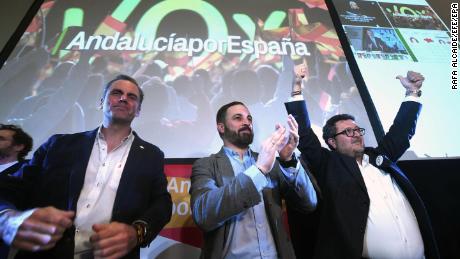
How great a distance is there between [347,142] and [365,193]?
40 cm

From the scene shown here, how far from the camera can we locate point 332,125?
183cm

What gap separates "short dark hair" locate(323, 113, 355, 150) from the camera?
181 centimetres

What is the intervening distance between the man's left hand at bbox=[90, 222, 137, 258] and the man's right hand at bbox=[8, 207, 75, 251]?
0.30 feet

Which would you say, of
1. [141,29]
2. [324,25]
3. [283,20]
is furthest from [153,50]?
[324,25]

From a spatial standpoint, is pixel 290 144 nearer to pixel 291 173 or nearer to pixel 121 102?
pixel 291 173

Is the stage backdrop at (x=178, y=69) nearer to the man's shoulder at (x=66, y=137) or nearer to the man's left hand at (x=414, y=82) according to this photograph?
the man's left hand at (x=414, y=82)

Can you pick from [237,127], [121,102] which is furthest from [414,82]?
[121,102]

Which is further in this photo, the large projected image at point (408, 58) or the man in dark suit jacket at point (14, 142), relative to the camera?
the large projected image at point (408, 58)

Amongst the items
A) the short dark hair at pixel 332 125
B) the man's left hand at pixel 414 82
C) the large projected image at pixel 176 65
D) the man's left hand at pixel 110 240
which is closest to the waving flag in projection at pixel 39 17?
the large projected image at pixel 176 65

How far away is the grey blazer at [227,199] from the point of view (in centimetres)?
110

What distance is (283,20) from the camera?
7.80ft

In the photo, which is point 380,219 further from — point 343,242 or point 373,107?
point 373,107

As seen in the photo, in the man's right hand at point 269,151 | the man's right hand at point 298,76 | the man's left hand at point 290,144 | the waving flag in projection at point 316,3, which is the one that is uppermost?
the waving flag in projection at point 316,3

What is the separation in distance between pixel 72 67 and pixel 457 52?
336 cm
